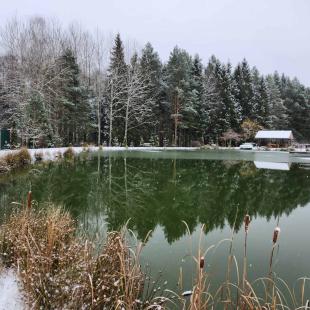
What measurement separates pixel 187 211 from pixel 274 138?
49.9m

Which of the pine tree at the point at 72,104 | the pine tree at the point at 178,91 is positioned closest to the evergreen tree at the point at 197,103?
the pine tree at the point at 178,91

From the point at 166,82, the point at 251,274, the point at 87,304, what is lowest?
the point at 251,274

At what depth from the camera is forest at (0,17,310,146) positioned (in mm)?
31908

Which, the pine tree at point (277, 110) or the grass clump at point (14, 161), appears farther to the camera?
the pine tree at point (277, 110)

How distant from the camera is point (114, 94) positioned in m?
43.6

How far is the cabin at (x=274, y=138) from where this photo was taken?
54062 mm

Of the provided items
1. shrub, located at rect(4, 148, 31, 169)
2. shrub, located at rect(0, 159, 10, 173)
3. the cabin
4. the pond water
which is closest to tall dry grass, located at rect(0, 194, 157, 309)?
the pond water

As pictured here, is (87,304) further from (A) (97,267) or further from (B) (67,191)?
(B) (67,191)

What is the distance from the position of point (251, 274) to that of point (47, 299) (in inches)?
110

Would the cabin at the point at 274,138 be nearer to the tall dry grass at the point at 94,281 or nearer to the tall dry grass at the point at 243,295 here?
the tall dry grass at the point at 243,295

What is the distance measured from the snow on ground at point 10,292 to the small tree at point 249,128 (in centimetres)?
5423

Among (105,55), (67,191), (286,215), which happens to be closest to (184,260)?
(286,215)

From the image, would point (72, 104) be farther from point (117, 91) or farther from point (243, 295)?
point (243, 295)

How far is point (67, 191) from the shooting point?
1040 centimetres
